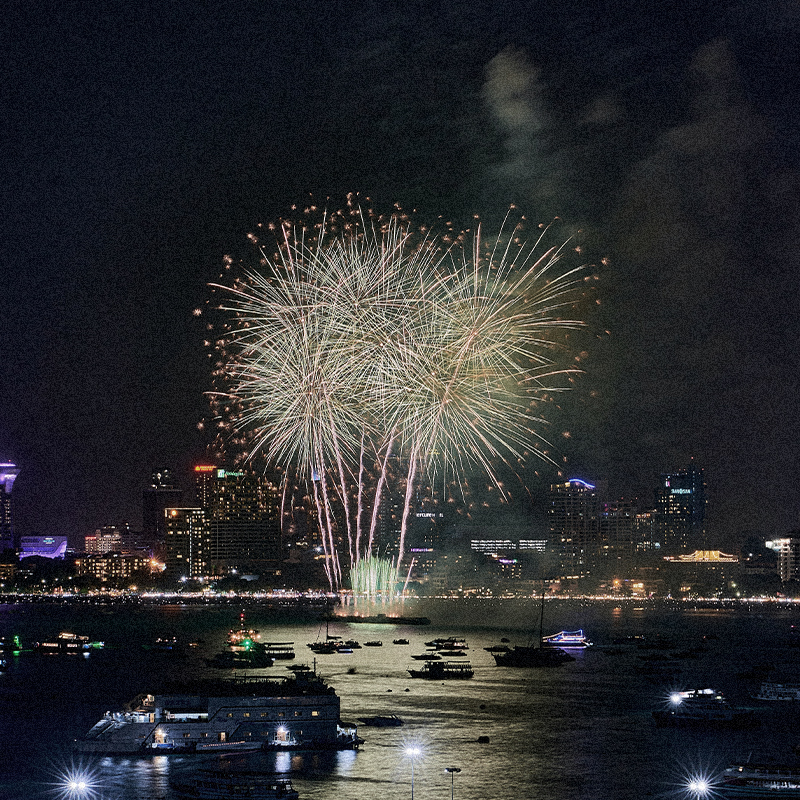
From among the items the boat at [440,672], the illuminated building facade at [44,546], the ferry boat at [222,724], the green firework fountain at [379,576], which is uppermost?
the illuminated building facade at [44,546]

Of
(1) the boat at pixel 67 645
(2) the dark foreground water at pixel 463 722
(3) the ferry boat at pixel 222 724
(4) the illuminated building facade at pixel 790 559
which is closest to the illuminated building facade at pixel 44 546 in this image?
(4) the illuminated building facade at pixel 790 559

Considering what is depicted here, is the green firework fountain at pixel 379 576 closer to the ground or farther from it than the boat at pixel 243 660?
farther from it

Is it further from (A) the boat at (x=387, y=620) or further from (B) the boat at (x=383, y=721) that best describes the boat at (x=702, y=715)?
(A) the boat at (x=387, y=620)

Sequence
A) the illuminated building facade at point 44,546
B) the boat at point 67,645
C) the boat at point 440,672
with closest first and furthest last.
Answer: the boat at point 440,672 < the boat at point 67,645 < the illuminated building facade at point 44,546

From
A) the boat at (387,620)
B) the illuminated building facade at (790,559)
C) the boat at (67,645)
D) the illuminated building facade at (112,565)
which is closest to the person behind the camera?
the boat at (67,645)

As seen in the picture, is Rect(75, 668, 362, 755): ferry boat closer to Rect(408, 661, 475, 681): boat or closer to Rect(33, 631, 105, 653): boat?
Rect(408, 661, 475, 681): boat
